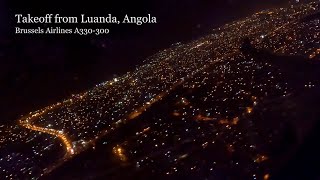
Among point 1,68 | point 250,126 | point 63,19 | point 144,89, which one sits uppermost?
point 63,19

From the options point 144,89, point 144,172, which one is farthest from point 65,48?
point 144,172

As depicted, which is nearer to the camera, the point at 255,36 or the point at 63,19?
the point at 255,36

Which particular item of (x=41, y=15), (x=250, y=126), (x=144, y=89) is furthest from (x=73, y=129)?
(x=41, y=15)

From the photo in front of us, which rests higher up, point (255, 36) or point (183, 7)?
point (183, 7)

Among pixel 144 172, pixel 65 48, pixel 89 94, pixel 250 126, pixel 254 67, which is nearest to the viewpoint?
pixel 144 172

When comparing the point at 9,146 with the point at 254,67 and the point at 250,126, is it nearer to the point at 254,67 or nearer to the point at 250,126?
the point at 250,126

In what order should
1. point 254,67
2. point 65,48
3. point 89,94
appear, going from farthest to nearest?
point 65,48 < point 89,94 < point 254,67
